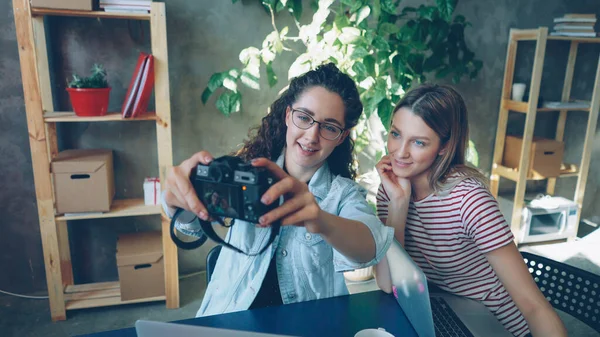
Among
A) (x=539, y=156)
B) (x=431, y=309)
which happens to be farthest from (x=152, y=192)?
(x=539, y=156)

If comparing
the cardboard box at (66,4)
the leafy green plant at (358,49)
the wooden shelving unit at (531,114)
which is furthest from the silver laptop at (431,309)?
the wooden shelving unit at (531,114)

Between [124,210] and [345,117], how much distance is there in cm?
154

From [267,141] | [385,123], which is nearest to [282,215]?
[267,141]

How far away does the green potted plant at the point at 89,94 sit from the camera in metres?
2.15

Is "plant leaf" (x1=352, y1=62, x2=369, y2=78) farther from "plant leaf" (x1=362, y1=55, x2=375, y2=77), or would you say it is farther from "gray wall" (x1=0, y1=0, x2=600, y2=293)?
"gray wall" (x1=0, y1=0, x2=600, y2=293)

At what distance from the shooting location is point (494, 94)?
10.9 feet

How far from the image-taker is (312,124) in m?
1.29

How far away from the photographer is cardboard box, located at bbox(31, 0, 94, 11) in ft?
6.61

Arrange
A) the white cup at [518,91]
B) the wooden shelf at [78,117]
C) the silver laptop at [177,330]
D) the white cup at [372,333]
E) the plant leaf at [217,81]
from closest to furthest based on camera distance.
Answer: the silver laptop at [177,330] < the white cup at [372,333] < the wooden shelf at [78,117] < the plant leaf at [217,81] < the white cup at [518,91]

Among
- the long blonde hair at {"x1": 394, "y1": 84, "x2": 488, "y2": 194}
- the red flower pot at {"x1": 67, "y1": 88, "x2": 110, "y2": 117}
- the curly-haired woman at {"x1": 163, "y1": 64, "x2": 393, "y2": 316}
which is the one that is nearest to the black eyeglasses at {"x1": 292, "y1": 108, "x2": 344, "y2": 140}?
the curly-haired woman at {"x1": 163, "y1": 64, "x2": 393, "y2": 316}

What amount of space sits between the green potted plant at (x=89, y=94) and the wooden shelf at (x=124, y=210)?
521mm

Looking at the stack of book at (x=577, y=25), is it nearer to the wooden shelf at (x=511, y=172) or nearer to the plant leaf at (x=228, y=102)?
the wooden shelf at (x=511, y=172)

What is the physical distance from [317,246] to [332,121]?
1.24 ft

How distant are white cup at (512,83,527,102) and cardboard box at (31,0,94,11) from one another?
2.79 metres
